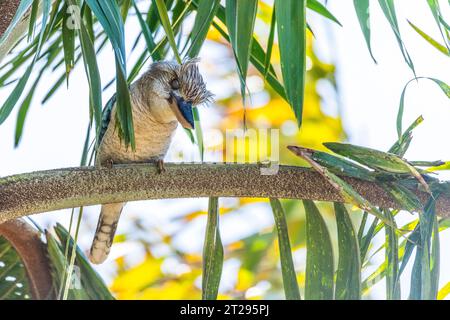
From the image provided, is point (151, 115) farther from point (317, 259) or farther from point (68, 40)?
point (317, 259)

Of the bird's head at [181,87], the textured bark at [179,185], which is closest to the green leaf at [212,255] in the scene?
the textured bark at [179,185]

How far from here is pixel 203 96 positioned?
2408 mm

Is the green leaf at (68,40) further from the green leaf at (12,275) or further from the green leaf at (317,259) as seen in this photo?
the green leaf at (12,275)

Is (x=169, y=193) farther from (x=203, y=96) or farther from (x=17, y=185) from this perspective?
(x=203, y=96)

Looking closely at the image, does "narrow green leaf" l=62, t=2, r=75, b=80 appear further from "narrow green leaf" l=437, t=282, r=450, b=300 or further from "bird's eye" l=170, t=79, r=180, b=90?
"narrow green leaf" l=437, t=282, r=450, b=300

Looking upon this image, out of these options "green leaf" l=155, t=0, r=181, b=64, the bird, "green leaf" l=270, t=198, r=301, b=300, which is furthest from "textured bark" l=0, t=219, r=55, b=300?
"green leaf" l=155, t=0, r=181, b=64

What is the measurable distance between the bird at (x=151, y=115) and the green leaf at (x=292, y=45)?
83 cm

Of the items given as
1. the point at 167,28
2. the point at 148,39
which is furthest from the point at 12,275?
the point at 167,28

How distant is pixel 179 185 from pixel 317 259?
15.1 inches

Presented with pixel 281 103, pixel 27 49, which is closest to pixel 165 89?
pixel 27 49

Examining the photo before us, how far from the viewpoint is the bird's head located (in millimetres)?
2357

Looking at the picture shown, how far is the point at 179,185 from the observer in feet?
5.61

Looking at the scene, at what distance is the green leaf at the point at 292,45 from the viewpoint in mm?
1415
